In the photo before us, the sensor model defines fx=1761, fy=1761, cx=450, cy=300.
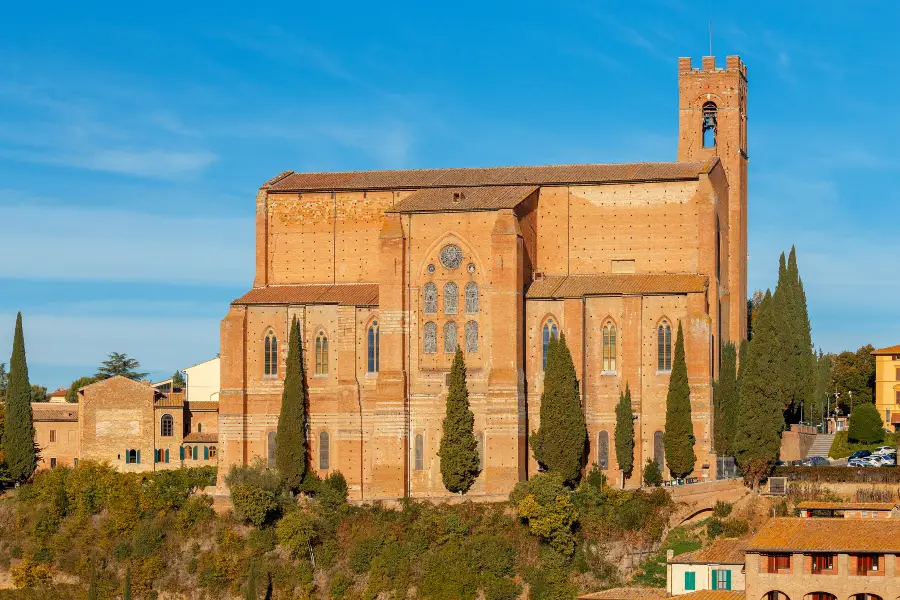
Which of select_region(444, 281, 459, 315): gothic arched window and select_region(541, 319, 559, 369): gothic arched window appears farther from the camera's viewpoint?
select_region(444, 281, 459, 315): gothic arched window

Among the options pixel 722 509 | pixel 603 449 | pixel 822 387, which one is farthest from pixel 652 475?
pixel 822 387

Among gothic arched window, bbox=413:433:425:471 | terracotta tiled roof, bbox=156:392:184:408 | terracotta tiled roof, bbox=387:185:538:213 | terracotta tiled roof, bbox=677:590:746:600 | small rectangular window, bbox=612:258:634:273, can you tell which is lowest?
terracotta tiled roof, bbox=677:590:746:600

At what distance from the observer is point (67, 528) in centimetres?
6681

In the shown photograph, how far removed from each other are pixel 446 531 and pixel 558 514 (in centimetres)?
410

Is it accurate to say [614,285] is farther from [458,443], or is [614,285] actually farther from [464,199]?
[458,443]

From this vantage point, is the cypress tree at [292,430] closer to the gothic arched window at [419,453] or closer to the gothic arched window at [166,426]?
the gothic arched window at [419,453]

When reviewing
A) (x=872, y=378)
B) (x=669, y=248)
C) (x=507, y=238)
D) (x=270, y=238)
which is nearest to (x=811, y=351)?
(x=872, y=378)

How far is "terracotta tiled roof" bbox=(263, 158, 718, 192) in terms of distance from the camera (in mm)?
70125

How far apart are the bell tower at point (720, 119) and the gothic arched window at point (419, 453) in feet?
56.8

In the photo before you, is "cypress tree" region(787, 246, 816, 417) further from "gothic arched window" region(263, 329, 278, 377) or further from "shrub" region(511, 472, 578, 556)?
"gothic arched window" region(263, 329, 278, 377)

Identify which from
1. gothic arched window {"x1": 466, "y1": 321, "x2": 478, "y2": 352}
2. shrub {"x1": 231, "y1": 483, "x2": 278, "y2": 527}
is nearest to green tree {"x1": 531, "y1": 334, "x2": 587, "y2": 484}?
gothic arched window {"x1": 466, "y1": 321, "x2": 478, "y2": 352}

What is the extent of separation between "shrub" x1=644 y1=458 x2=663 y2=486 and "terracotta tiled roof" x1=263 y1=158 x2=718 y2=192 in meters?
11.9

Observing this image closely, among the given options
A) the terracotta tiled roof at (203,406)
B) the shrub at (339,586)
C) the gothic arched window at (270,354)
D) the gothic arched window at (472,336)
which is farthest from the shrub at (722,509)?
A: the terracotta tiled roof at (203,406)

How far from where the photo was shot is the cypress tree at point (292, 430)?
66.7m
